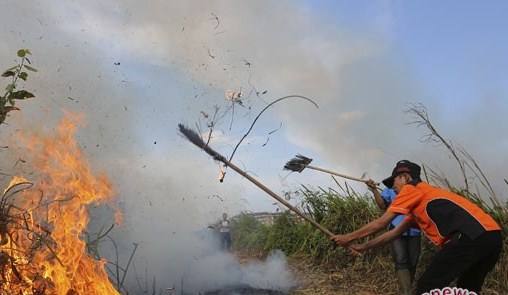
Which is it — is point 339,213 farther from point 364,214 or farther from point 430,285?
point 430,285

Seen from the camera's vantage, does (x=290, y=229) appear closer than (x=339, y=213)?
No

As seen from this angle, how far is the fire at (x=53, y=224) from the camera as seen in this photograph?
4.36m

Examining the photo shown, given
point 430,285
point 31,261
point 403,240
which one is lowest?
point 430,285

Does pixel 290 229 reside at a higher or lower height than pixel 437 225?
higher

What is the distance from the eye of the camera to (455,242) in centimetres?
436

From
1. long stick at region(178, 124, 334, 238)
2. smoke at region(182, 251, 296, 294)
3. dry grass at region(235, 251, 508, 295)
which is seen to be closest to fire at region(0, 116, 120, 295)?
long stick at region(178, 124, 334, 238)

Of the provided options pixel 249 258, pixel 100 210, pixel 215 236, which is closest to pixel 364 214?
pixel 249 258

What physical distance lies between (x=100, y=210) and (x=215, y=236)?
3544 millimetres

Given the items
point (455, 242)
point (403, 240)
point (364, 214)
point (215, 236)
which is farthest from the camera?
point (215, 236)

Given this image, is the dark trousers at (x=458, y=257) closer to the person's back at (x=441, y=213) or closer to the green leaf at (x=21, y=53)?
the person's back at (x=441, y=213)

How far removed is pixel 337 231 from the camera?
8.20 metres

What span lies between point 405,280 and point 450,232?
2.16 meters

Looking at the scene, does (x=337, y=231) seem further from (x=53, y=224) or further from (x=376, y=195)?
(x=53, y=224)

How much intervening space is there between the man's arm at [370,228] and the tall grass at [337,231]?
231 centimetres
